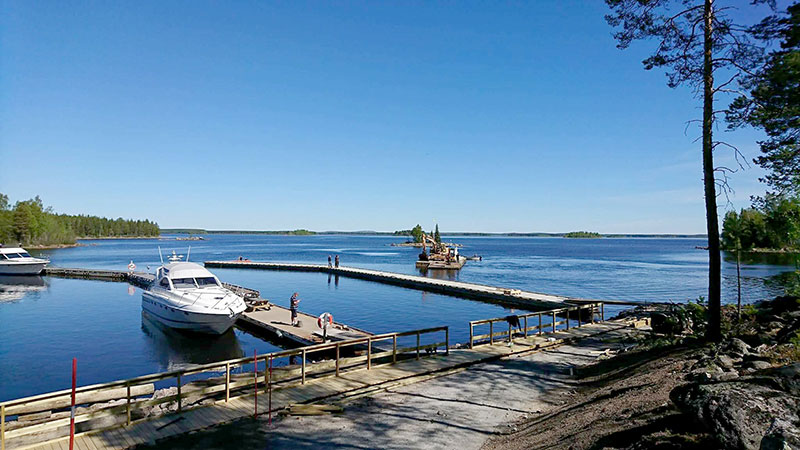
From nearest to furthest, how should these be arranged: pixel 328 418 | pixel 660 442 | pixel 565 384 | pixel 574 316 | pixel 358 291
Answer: pixel 660 442 → pixel 328 418 → pixel 565 384 → pixel 574 316 → pixel 358 291

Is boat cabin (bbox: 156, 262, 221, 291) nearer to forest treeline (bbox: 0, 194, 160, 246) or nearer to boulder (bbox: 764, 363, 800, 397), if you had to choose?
boulder (bbox: 764, 363, 800, 397)

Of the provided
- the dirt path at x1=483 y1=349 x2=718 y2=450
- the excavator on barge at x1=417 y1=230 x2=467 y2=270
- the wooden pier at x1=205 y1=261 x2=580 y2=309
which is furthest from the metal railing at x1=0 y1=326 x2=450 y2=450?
the excavator on barge at x1=417 y1=230 x2=467 y2=270

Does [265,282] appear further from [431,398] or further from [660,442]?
[660,442]

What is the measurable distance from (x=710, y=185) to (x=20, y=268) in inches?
2675

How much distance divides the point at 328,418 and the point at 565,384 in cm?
618

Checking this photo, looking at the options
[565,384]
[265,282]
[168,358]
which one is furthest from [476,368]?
[265,282]

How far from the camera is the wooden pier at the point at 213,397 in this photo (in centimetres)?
823

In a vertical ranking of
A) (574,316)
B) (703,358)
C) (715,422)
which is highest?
(715,422)

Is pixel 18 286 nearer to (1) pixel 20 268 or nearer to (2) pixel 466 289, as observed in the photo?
(1) pixel 20 268

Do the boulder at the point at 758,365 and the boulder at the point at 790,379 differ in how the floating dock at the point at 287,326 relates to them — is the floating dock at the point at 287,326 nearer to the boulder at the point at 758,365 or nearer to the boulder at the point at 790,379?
the boulder at the point at 758,365

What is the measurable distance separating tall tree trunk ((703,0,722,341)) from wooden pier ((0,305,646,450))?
17.0 feet

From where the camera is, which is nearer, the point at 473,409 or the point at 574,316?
the point at 473,409

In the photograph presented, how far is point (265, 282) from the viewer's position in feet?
165

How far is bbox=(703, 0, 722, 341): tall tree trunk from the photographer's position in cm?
1248
